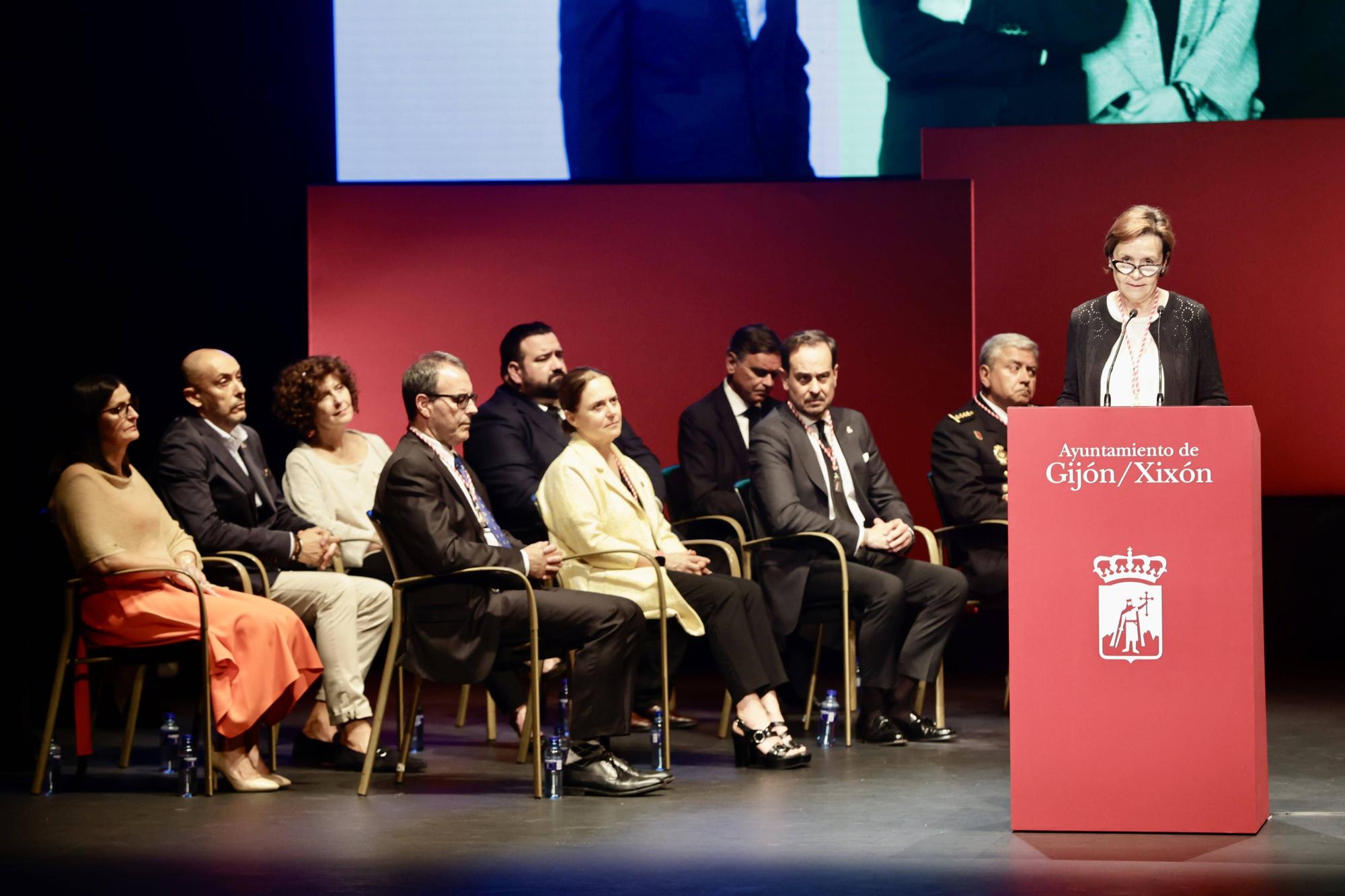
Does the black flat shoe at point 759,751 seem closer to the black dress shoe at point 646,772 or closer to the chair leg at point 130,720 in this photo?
the black dress shoe at point 646,772

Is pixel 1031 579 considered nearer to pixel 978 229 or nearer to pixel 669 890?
pixel 669 890

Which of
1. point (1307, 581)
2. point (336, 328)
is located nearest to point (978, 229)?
point (1307, 581)

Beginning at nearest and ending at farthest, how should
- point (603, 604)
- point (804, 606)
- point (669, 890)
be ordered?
point (669, 890) < point (603, 604) < point (804, 606)

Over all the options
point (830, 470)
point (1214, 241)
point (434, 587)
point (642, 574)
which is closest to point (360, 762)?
point (434, 587)

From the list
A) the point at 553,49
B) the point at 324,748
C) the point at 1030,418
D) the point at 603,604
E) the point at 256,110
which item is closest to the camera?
the point at 1030,418

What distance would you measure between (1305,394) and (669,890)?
471 centimetres

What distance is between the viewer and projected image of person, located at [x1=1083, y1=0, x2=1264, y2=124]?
728cm

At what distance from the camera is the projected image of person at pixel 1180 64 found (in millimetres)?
7281

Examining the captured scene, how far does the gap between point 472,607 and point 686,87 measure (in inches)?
140

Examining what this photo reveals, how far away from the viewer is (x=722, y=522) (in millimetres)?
5895

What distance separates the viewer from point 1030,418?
12.3 ft

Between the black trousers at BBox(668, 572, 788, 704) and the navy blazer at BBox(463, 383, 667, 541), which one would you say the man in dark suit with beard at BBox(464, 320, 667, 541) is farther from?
the black trousers at BBox(668, 572, 788, 704)

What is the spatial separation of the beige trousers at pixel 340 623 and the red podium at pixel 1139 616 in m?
1.94

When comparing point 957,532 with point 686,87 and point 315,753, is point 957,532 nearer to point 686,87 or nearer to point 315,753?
point 315,753
